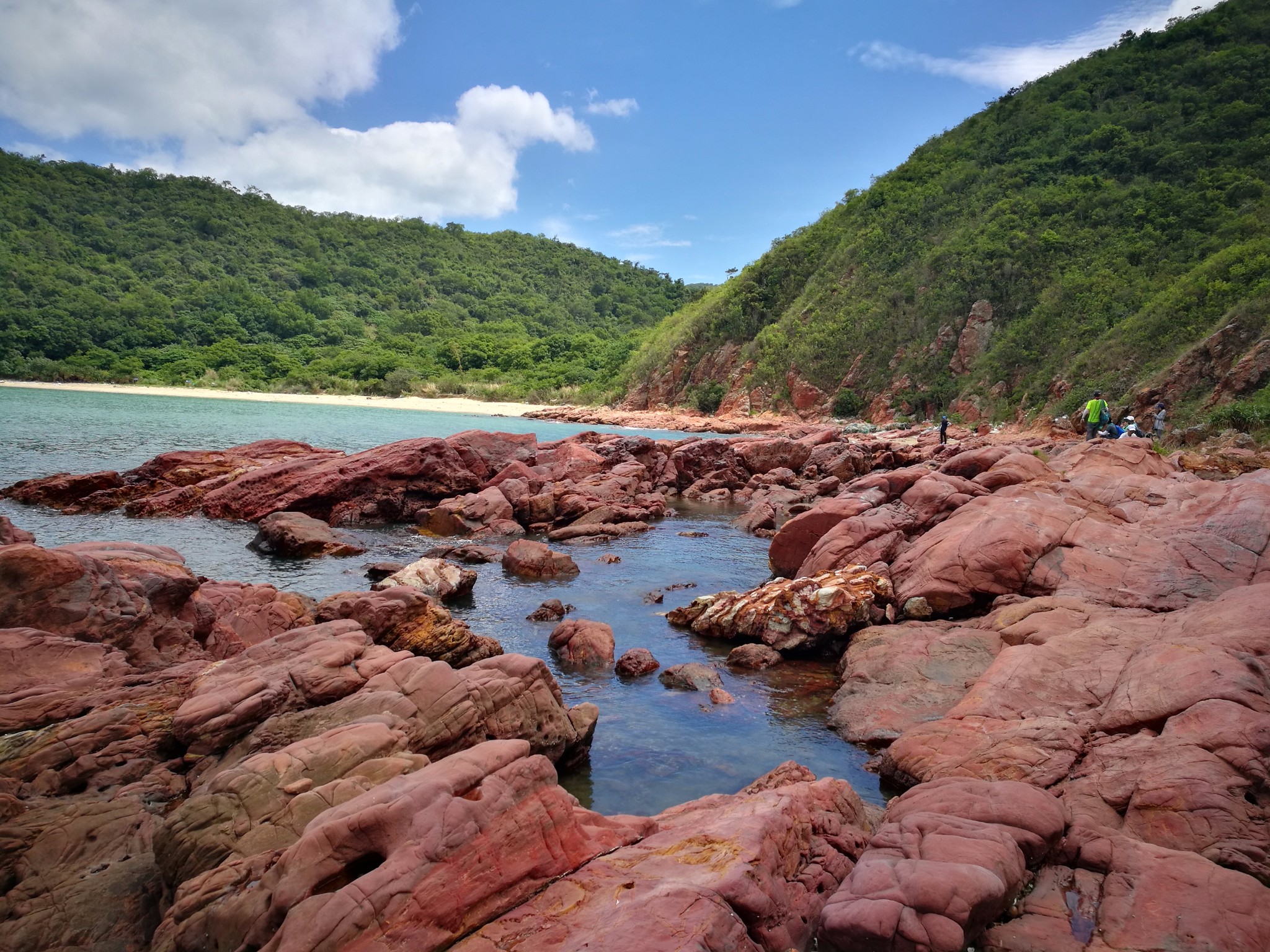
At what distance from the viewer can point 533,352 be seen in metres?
98.4

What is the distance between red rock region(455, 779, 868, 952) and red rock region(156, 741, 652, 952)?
0.21 metres

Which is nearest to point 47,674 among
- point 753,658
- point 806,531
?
point 753,658

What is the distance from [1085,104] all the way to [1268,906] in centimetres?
7034

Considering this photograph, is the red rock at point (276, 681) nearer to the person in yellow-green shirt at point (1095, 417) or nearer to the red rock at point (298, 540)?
the red rock at point (298, 540)

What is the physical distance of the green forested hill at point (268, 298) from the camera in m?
76.2

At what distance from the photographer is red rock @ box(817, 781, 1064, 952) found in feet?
13.8

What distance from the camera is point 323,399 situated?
247ft

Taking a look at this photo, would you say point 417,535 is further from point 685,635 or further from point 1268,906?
point 1268,906

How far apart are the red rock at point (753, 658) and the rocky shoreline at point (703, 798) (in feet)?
0.13

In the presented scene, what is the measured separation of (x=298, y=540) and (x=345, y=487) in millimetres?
4872

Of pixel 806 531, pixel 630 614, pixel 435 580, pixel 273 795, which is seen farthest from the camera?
pixel 806 531

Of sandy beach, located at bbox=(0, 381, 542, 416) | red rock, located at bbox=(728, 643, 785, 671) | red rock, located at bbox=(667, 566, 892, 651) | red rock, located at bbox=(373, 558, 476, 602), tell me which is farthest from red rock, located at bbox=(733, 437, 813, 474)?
sandy beach, located at bbox=(0, 381, 542, 416)

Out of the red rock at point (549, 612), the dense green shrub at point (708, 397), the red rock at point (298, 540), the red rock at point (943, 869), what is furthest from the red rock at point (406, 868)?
the dense green shrub at point (708, 397)

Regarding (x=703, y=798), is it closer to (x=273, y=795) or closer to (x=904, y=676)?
(x=273, y=795)
